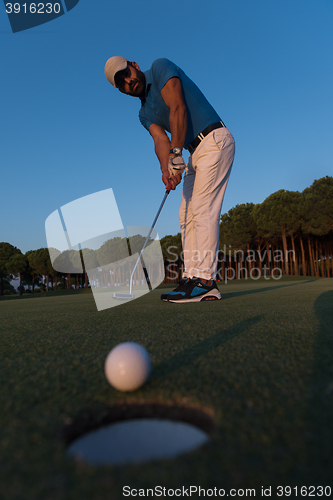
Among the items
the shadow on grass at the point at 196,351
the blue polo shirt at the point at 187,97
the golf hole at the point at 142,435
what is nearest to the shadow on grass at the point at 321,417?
the golf hole at the point at 142,435

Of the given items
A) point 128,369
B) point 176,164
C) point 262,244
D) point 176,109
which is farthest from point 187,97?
point 262,244

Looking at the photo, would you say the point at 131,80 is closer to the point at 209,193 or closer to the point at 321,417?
the point at 209,193

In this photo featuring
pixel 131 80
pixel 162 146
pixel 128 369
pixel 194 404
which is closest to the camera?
pixel 194 404

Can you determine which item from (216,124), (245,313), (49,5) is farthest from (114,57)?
(49,5)

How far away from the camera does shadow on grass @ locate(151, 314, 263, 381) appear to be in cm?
117

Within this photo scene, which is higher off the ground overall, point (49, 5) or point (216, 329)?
point (49, 5)

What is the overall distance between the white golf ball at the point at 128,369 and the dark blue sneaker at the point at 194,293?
8.05 ft

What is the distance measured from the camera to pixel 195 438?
0.81m

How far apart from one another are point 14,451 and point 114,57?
165 inches

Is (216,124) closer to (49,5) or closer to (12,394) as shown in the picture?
(12,394)

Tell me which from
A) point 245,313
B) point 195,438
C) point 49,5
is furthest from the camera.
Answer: point 49,5

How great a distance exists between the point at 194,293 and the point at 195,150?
5.69 ft

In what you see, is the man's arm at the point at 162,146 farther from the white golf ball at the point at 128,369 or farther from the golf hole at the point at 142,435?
the golf hole at the point at 142,435

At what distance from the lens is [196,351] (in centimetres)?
138
